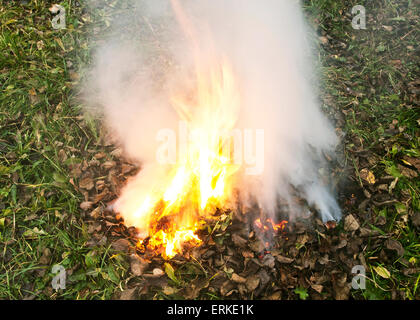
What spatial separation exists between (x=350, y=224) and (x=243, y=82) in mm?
1968

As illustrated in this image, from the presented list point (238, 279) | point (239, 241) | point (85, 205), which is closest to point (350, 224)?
point (239, 241)

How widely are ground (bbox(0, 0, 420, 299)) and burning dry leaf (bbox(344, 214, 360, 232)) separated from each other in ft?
0.04

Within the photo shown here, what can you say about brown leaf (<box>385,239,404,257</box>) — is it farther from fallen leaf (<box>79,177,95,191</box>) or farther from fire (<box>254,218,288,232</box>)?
fallen leaf (<box>79,177,95,191</box>)

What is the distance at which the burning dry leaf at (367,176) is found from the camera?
126 inches

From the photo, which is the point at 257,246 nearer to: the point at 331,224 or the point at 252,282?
the point at 252,282

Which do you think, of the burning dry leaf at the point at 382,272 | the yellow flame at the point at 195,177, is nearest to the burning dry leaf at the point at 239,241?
the yellow flame at the point at 195,177

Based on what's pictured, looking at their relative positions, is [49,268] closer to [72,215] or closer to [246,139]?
[72,215]

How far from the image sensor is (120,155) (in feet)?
11.2

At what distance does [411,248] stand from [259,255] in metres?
1.42

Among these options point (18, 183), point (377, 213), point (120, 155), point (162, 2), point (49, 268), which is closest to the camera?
point (49, 268)

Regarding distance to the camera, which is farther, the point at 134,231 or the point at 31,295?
the point at 134,231

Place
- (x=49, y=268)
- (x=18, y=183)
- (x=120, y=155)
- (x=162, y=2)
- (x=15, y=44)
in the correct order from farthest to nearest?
1. (x=162, y=2)
2. (x=15, y=44)
3. (x=120, y=155)
4. (x=18, y=183)
5. (x=49, y=268)
